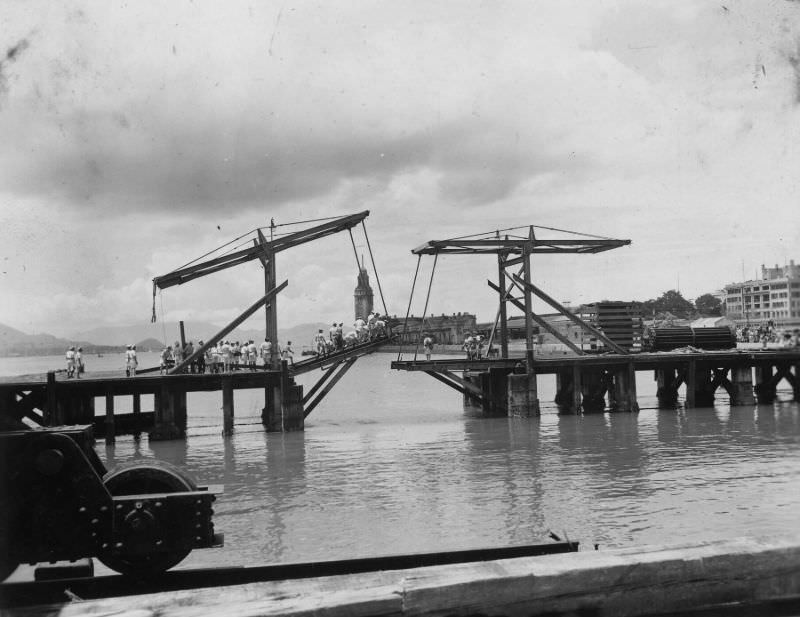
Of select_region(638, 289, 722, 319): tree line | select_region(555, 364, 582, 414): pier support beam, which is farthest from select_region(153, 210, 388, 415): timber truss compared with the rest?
select_region(638, 289, 722, 319): tree line

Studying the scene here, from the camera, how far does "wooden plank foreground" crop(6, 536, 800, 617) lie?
3.88 meters

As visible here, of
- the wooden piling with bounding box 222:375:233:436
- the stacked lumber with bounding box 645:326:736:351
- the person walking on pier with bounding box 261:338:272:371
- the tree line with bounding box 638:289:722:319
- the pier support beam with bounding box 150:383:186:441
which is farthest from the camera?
the tree line with bounding box 638:289:722:319

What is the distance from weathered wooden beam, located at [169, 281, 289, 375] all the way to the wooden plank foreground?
2352 centimetres

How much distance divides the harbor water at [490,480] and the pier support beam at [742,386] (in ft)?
2.70

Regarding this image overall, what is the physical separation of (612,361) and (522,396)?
456 centimetres

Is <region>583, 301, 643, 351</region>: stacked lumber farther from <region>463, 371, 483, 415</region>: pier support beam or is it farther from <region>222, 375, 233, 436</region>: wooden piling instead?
<region>222, 375, 233, 436</region>: wooden piling

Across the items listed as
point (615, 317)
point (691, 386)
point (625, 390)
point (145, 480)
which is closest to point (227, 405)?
point (625, 390)

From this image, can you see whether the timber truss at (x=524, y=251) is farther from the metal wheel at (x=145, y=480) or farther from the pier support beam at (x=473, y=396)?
the metal wheel at (x=145, y=480)

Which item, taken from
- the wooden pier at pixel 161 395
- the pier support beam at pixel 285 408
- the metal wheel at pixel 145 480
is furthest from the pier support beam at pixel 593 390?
the metal wheel at pixel 145 480

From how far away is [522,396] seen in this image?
30641 mm

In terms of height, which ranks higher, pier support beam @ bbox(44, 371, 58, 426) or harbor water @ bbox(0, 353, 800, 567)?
pier support beam @ bbox(44, 371, 58, 426)

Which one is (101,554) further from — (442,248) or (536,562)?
(442,248)

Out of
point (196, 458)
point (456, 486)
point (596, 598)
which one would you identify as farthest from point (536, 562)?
point (196, 458)

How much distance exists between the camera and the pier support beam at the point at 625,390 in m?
32.5
